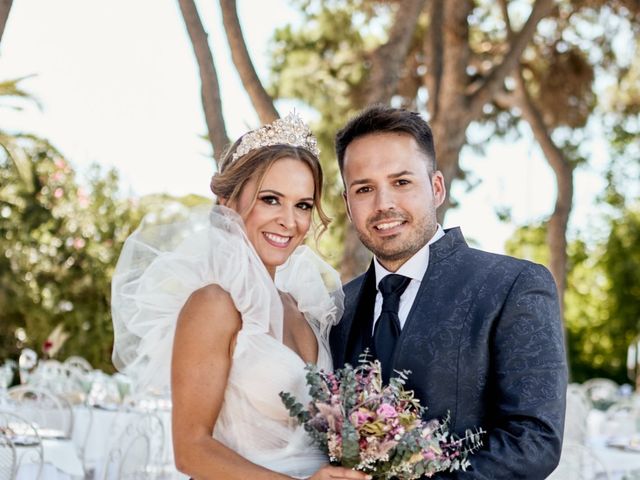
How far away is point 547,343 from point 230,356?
900 millimetres

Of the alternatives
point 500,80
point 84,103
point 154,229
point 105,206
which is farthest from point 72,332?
point 154,229

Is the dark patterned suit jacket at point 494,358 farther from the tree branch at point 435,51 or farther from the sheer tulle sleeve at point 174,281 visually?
the tree branch at point 435,51

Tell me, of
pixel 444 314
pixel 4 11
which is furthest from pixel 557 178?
pixel 444 314

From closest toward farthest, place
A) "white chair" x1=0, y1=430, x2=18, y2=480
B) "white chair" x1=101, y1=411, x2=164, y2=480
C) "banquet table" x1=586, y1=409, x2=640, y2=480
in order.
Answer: "white chair" x1=0, y1=430, x2=18, y2=480 → "white chair" x1=101, y1=411, x2=164, y2=480 → "banquet table" x1=586, y1=409, x2=640, y2=480

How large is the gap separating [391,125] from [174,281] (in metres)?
0.82

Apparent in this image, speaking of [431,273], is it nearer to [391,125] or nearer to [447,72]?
[391,125]

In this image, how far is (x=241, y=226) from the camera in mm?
3121

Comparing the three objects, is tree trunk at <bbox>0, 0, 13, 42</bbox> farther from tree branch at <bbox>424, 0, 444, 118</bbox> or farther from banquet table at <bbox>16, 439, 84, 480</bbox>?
tree branch at <bbox>424, 0, 444, 118</bbox>

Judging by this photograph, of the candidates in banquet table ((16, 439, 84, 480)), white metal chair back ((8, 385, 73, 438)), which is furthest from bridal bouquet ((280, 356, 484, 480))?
white metal chair back ((8, 385, 73, 438))

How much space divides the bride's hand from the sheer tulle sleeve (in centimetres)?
Result: 56

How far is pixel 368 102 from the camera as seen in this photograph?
26.0ft

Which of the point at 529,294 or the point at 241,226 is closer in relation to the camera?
the point at 529,294

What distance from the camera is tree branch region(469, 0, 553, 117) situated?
878 cm

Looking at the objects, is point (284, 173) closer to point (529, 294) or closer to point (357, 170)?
point (357, 170)
